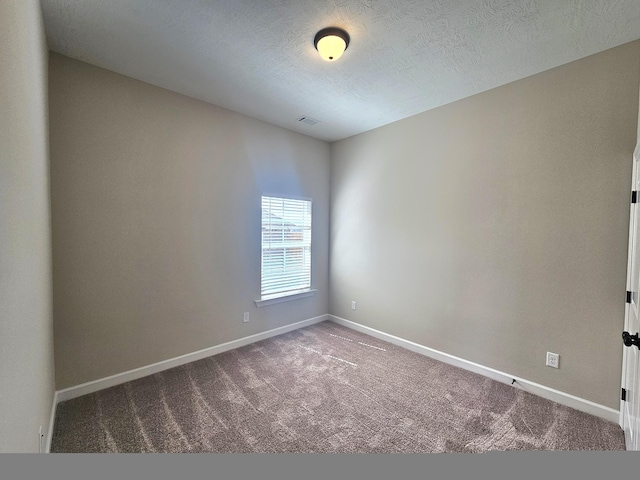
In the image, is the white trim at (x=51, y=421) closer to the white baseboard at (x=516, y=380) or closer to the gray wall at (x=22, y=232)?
the gray wall at (x=22, y=232)

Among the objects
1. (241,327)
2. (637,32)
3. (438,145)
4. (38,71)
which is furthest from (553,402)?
(38,71)

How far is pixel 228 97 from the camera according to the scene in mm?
2680

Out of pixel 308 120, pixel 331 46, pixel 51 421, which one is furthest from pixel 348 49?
pixel 51 421

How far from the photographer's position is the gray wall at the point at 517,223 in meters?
1.93

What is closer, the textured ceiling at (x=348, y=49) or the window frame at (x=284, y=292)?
the textured ceiling at (x=348, y=49)

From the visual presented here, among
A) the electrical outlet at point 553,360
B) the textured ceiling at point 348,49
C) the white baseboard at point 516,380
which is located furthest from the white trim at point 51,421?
the electrical outlet at point 553,360

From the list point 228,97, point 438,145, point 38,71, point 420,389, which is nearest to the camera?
point 38,71

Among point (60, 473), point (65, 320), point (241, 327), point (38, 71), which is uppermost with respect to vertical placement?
point (38, 71)

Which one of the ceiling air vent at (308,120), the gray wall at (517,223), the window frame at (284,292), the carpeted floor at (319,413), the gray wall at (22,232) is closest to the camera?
the gray wall at (22,232)

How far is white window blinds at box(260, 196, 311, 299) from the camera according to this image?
11.1 feet

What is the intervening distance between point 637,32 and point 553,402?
110 inches

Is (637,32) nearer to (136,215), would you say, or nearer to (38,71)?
(38,71)

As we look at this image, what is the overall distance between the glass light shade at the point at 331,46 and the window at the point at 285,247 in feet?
5.93

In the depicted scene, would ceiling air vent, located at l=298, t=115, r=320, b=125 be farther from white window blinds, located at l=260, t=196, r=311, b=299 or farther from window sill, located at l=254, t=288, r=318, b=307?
window sill, located at l=254, t=288, r=318, b=307
